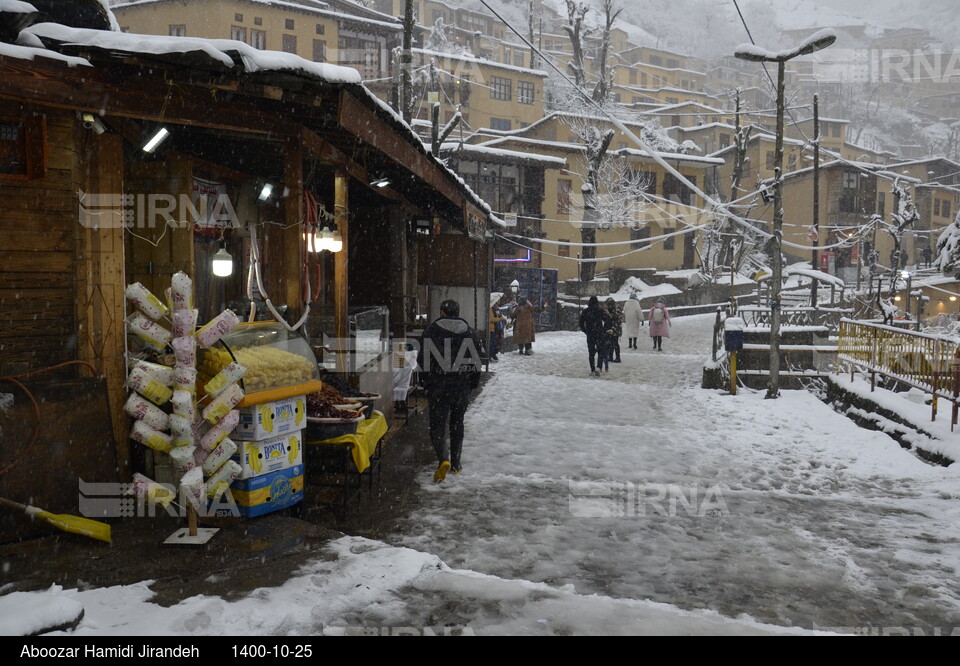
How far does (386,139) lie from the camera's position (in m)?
7.84

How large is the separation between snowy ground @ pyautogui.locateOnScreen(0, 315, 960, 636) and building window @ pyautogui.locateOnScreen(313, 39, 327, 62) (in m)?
38.3

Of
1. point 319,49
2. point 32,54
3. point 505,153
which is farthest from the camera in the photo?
point 319,49

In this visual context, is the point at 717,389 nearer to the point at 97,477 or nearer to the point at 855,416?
the point at 855,416

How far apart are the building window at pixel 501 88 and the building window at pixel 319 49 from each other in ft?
39.3

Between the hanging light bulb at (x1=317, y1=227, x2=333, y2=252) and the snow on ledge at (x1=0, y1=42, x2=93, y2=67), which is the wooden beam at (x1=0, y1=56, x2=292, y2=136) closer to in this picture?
the snow on ledge at (x1=0, y1=42, x2=93, y2=67)

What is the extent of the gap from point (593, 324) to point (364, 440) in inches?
442

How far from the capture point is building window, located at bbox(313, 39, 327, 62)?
43000 mm

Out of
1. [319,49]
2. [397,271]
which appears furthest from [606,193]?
[397,271]

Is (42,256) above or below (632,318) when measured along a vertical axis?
above

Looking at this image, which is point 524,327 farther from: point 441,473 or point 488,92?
point 488,92

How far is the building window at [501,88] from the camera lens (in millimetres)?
48500

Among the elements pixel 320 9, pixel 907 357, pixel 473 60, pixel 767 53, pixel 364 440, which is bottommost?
pixel 364 440

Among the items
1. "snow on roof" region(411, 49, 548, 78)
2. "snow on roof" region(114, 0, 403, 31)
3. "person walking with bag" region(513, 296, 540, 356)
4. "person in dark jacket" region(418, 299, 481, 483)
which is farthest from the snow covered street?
"snow on roof" region(411, 49, 548, 78)
